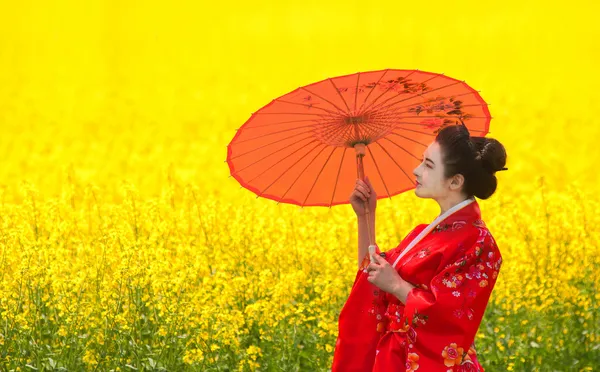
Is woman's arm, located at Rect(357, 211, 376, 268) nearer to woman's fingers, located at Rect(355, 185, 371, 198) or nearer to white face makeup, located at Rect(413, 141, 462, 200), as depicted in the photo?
woman's fingers, located at Rect(355, 185, 371, 198)

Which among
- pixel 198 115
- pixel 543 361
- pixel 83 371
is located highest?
pixel 198 115

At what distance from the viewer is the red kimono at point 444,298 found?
311cm

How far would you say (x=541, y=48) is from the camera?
1154 cm

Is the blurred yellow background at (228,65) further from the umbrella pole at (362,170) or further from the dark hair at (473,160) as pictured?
the dark hair at (473,160)

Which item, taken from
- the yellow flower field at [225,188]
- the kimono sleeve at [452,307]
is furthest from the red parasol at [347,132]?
the yellow flower field at [225,188]

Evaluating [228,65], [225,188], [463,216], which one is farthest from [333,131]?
[228,65]

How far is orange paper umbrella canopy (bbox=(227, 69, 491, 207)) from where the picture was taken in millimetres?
3469

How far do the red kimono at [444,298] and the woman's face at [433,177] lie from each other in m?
0.09

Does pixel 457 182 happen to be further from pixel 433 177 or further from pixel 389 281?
pixel 389 281

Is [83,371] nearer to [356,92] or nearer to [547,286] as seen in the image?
[356,92]

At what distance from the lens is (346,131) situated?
363cm

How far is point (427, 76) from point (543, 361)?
2.60m

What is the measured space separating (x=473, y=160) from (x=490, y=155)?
58mm

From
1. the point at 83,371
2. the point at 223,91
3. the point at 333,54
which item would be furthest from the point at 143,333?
the point at 333,54
